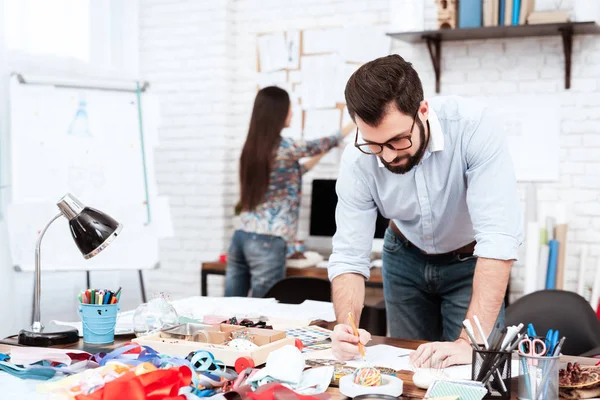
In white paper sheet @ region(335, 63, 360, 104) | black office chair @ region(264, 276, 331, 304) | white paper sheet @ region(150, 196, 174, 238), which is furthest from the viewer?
white paper sheet @ region(335, 63, 360, 104)

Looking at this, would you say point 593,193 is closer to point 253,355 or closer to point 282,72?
point 282,72

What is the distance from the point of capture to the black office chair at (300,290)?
10.7ft

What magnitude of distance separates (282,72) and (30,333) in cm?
300

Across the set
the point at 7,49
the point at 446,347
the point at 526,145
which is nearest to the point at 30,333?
the point at 446,347

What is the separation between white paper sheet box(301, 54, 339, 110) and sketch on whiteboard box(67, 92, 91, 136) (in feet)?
4.36

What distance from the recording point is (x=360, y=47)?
4449 mm

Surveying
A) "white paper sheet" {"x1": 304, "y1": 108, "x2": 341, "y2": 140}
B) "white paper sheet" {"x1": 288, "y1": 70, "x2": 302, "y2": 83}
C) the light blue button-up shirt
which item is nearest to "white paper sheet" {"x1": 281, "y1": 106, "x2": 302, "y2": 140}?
"white paper sheet" {"x1": 304, "y1": 108, "x2": 341, "y2": 140}

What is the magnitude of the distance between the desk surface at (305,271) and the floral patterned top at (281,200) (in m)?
0.18

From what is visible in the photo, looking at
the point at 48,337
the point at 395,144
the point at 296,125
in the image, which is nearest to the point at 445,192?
the point at 395,144

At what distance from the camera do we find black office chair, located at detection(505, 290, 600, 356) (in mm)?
2621

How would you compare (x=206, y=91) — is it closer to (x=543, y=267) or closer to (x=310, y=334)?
(x=543, y=267)

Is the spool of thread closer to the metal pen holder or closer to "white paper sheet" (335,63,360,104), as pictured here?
the metal pen holder

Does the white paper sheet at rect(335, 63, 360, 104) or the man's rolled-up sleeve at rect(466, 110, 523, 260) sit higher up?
the white paper sheet at rect(335, 63, 360, 104)

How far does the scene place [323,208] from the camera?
4371 mm
